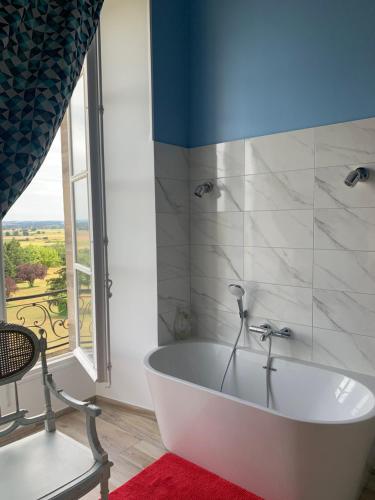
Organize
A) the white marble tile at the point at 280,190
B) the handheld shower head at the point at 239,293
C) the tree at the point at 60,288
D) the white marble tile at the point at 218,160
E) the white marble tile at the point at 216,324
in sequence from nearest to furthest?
1. the white marble tile at the point at 280,190
2. the handheld shower head at the point at 239,293
3. the white marble tile at the point at 218,160
4. the white marble tile at the point at 216,324
5. the tree at the point at 60,288

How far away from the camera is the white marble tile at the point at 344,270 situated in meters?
2.05

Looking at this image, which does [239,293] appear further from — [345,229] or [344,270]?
[345,229]

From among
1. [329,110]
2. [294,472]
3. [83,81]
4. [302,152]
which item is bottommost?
[294,472]

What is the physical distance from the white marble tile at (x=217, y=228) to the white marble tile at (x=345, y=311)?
66cm

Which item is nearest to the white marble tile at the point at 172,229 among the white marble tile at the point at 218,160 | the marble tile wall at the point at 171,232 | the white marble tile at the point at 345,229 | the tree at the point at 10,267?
the marble tile wall at the point at 171,232

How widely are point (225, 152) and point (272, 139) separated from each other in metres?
0.36

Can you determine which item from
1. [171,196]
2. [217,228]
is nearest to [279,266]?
[217,228]

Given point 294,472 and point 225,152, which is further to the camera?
point 225,152

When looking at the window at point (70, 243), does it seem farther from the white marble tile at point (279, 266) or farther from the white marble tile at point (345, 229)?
the white marble tile at point (345, 229)

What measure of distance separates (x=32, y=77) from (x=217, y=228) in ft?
4.95

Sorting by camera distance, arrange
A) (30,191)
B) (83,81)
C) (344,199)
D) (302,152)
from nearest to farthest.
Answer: (344,199), (302,152), (83,81), (30,191)

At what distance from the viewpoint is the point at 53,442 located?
167 cm

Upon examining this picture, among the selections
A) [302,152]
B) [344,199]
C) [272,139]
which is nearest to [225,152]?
[272,139]

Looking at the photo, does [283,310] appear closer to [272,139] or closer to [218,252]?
[218,252]
